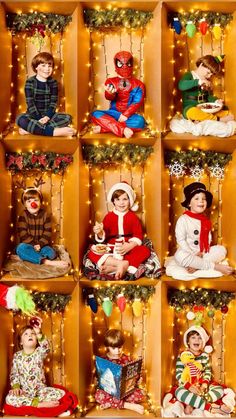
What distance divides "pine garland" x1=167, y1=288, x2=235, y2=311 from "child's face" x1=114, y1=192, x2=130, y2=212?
495 mm

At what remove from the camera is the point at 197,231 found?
3.16 metres

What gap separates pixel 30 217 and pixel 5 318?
1.76ft

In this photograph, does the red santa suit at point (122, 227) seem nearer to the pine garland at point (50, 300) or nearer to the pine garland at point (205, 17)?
the pine garland at point (50, 300)

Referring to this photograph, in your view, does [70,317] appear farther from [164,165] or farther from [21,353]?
[164,165]

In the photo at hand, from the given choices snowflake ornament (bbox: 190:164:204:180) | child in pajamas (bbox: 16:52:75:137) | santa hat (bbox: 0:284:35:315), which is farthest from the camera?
snowflake ornament (bbox: 190:164:204:180)

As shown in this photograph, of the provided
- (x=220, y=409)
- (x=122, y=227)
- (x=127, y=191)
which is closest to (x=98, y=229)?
(x=122, y=227)

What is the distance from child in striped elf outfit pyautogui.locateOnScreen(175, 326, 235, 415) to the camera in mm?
3033

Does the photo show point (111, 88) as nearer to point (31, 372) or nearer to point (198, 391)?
point (31, 372)

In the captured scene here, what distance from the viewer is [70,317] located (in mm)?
3191

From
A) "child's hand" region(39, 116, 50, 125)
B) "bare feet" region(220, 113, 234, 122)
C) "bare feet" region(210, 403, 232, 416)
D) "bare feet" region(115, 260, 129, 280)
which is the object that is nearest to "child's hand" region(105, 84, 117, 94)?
"child's hand" region(39, 116, 50, 125)

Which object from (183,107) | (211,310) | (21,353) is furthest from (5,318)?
(183,107)

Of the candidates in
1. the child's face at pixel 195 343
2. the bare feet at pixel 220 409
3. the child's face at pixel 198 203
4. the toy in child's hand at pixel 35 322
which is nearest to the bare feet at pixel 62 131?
the child's face at pixel 198 203

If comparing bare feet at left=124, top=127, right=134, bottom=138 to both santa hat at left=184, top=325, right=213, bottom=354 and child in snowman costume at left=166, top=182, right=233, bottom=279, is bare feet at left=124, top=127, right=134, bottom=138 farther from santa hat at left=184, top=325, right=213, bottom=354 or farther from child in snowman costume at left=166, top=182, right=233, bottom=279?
santa hat at left=184, top=325, right=213, bottom=354

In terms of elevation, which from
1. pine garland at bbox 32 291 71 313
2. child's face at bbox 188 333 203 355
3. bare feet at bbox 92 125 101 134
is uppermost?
bare feet at bbox 92 125 101 134
